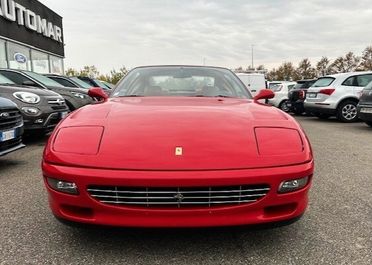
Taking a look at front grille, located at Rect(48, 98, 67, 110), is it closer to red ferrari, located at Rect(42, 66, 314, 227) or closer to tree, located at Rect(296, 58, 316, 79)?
red ferrari, located at Rect(42, 66, 314, 227)

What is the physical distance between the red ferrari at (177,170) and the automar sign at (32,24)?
1697 cm

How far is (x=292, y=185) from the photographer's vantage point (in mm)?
2629

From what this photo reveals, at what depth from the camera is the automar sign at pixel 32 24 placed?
60.1 ft

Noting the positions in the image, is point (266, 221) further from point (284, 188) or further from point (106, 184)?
point (106, 184)

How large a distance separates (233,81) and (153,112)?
1413 mm

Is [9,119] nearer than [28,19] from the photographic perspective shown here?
Yes

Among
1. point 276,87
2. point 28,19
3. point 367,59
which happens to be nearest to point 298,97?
point 276,87

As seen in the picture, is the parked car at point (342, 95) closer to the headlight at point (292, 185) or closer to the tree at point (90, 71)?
the headlight at point (292, 185)

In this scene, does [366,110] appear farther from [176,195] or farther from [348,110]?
[176,195]

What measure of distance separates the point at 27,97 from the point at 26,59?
48.2 ft

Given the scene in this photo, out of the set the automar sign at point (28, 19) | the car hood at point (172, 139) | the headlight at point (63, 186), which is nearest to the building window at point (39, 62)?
the automar sign at point (28, 19)

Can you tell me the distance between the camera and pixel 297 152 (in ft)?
8.96

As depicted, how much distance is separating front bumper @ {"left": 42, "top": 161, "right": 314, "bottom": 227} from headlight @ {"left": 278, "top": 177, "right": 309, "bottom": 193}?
27 mm


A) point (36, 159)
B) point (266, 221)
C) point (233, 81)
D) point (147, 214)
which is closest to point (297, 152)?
point (266, 221)
